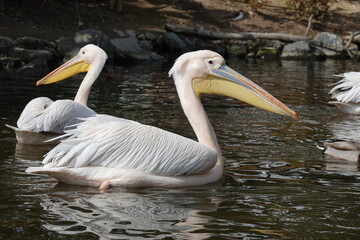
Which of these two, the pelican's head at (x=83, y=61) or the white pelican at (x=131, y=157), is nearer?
the white pelican at (x=131, y=157)

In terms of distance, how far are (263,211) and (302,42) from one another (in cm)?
1630

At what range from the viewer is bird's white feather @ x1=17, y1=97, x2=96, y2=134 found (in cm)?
575

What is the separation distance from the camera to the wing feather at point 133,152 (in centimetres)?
437

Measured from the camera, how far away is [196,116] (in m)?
4.78

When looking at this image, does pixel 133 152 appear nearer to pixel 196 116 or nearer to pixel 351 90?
pixel 196 116

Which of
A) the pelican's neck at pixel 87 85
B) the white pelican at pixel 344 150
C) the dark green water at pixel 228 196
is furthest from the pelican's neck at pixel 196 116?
the pelican's neck at pixel 87 85

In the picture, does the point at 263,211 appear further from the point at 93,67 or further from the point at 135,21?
the point at 135,21

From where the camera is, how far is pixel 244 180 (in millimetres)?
4828

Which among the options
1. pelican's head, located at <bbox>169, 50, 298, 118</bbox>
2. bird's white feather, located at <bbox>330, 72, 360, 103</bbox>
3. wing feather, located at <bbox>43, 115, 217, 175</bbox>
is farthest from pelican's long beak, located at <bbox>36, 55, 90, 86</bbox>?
bird's white feather, located at <bbox>330, 72, 360, 103</bbox>

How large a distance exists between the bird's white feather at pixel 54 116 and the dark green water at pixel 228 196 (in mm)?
227

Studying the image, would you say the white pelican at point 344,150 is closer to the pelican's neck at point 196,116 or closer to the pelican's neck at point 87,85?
the pelican's neck at point 196,116

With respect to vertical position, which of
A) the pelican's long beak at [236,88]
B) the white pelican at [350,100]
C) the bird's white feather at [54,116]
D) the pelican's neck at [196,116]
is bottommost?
the white pelican at [350,100]

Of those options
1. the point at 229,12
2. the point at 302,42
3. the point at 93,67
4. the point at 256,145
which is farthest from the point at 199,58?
the point at 229,12

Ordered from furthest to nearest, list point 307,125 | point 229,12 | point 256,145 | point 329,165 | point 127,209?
1. point 229,12
2. point 307,125
3. point 256,145
4. point 329,165
5. point 127,209
